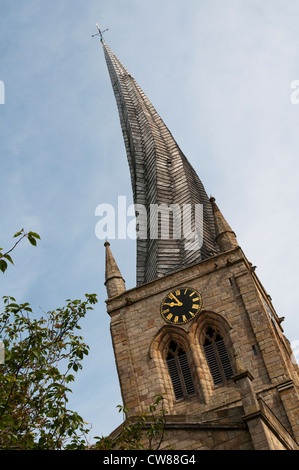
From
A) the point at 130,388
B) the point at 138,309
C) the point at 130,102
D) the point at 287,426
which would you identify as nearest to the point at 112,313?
the point at 138,309

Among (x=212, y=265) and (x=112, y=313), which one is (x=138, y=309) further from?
(x=212, y=265)

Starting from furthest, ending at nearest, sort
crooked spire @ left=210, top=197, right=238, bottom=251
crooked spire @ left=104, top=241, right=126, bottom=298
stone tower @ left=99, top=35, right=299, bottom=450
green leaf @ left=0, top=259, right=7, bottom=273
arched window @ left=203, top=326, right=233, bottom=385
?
crooked spire @ left=104, top=241, right=126, bottom=298, crooked spire @ left=210, top=197, right=238, bottom=251, arched window @ left=203, top=326, right=233, bottom=385, stone tower @ left=99, top=35, right=299, bottom=450, green leaf @ left=0, top=259, right=7, bottom=273

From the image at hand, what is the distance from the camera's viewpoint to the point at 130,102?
198 ft

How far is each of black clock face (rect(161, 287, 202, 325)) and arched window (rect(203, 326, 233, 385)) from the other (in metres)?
1.23

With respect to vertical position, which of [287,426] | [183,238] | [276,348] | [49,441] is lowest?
[49,441]

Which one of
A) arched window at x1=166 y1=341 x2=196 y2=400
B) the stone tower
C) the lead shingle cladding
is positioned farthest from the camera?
the lead shingle cladding

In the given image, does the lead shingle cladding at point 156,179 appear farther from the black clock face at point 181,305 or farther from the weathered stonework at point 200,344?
the black clock face at point 181,305

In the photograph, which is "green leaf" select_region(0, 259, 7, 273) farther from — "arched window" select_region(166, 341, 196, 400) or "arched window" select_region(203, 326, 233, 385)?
"arched window" select_region(203, 326, 233, 385)

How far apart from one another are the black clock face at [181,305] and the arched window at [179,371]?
1.28 m

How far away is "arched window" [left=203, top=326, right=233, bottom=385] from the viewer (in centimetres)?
3534

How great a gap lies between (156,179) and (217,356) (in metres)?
17.0

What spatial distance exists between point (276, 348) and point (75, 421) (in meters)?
18.6

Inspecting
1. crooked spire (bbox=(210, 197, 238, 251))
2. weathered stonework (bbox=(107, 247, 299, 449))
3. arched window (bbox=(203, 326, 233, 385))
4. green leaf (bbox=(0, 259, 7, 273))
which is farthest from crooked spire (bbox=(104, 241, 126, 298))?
green leaf (bbox=(0, 259, 7, 273))

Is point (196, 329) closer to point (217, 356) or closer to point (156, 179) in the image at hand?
point (217, 356)
